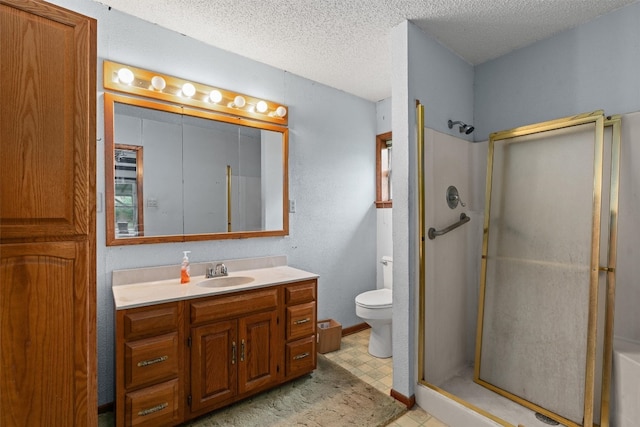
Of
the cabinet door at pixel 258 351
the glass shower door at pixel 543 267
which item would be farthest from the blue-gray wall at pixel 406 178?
the cabinet door at pixel 258 351

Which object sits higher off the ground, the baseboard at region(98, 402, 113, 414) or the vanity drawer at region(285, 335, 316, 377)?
the vanity drawer at region(285, 335, 316, 377)

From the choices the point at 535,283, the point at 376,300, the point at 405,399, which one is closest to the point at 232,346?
the point at 405,399

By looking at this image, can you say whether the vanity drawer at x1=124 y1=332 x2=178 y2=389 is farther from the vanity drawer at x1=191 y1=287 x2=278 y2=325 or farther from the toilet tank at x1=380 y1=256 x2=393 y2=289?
the toilet tank at x1=380 y1=256 x2=393 y2=289

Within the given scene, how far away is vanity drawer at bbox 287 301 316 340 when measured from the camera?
2.16 meters

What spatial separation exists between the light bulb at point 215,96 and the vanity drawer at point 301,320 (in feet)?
5.12

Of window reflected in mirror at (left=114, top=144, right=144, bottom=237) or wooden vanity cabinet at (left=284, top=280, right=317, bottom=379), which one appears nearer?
window reflected in mirror at (left=114, top=144, right=144, bottom=237)

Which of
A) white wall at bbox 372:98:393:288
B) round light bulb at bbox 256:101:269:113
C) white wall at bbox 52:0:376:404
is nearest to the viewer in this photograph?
white wall at bbox 52:0:376:404

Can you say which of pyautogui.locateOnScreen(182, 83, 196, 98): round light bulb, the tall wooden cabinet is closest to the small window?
pyautogui.locateOnScreen(182, 83, 196, 98): round light bulb

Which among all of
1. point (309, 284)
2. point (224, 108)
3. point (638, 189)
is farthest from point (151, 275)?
point (638, 189)

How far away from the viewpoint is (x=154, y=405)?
5.43 ft

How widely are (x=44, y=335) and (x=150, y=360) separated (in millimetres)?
703

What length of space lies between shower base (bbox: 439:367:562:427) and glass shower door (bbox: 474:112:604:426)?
0.06m

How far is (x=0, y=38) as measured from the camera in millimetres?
951

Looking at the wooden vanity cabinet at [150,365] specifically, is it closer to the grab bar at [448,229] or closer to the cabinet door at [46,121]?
the cabinet door at [46,121]
